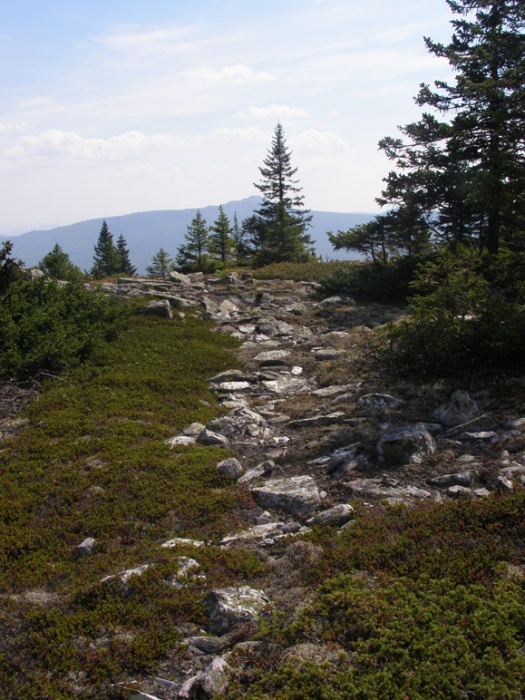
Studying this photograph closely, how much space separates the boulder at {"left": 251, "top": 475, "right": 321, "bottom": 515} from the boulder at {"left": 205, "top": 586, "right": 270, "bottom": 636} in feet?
6.74

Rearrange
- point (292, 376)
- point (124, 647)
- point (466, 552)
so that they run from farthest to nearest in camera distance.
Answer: point (292, 376) → point (466, 552) → point (124, 647)

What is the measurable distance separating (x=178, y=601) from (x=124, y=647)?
2.48 feet

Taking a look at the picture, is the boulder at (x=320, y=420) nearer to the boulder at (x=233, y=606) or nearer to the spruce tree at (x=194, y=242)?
the boulder at (x=233, y=606)

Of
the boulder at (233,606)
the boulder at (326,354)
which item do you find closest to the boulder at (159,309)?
the boulder at (326,354)

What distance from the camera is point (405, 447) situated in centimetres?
838

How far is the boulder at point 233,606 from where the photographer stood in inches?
201

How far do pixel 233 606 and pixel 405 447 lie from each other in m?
4.18

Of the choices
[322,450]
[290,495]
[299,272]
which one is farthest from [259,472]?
[299,272]

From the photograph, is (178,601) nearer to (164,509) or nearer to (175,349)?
(164,509)

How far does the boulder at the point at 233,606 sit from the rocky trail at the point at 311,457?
0.04ft

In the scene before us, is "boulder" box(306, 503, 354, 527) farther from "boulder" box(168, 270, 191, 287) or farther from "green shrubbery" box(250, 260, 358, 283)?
"green shrubbery" box(250, 260, 358, 283)

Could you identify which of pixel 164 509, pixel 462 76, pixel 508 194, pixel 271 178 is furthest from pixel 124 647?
pixel 271 178

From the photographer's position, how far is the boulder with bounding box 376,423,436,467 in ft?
27.2

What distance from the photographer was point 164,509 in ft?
24.9
